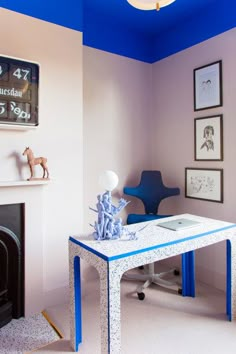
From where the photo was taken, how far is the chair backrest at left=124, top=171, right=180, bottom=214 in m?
2.98

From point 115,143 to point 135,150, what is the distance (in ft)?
1.00

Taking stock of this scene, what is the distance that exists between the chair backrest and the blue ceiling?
150cm

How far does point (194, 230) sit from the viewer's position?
195 centimetres

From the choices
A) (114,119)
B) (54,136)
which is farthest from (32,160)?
(114,119)

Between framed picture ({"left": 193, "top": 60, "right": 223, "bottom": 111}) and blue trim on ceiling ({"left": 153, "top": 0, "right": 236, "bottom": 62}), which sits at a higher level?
blue trim on ceiling ({"left": 153, "top": 0, "right": 236, "bottom": 62})

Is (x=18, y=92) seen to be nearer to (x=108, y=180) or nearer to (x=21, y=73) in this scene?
(x=21, y=73)

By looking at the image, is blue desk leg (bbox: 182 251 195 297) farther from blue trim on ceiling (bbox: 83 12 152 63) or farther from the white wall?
blue trim on ceiling (bbox: 83 12 152 63)

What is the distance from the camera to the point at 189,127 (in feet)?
9.58

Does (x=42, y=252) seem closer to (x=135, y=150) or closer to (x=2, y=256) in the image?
(x=2, y=256)

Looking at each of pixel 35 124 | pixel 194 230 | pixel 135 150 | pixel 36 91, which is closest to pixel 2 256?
pixel 35 124

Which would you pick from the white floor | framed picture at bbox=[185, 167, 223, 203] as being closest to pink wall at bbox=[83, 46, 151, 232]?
framed picture at bbox=[185, 167, 223, 203]

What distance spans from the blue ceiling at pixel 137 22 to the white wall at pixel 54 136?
13 cm

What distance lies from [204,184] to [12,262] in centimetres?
195

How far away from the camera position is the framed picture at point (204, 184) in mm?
2637
